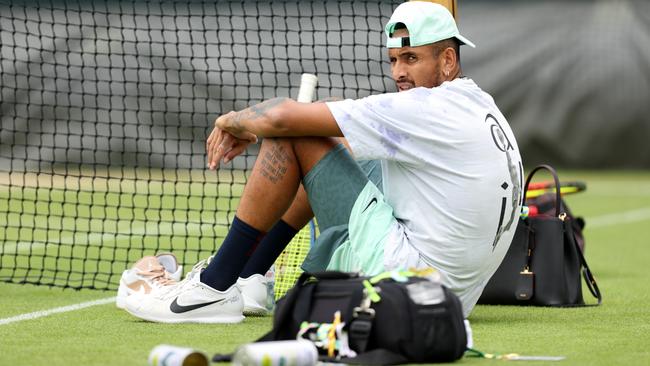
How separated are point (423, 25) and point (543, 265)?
159 cm

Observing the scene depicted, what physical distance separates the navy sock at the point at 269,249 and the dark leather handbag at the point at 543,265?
1145mm

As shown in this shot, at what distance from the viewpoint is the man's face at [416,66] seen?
499cm

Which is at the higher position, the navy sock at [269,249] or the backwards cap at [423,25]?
the backwards cap at [423,25]

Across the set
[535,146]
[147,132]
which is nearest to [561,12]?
[535,146]

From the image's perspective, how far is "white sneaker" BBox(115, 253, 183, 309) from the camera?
5.61m

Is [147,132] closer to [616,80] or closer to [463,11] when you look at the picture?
[463,11]

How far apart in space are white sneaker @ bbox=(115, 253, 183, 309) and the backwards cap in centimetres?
153

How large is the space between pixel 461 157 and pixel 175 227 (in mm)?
6000

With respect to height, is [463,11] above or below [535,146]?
above

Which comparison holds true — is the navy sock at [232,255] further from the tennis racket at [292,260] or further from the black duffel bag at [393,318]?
the black duffel bag at [393,318]

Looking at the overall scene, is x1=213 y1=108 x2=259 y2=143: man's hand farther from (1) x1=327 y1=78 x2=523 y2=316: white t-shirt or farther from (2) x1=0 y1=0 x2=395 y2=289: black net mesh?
(2) x1=0 y1=0 x2=395 y2=289: black net mesh

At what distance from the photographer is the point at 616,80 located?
16.9 m

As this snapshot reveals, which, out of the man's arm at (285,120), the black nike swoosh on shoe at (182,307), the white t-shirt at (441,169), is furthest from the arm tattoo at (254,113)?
the black nike swoosh on shoe at (182,307)

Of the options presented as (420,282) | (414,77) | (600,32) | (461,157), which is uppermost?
(600,32)
